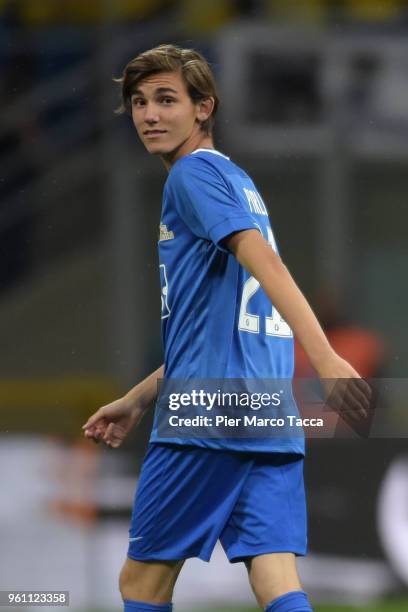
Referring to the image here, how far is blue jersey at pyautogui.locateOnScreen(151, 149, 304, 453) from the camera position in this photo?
100.0 inches

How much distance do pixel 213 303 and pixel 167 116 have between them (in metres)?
0.41

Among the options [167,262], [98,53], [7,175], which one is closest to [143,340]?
[7,175]

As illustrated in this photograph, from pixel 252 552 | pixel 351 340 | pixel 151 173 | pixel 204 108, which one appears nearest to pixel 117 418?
pixel 252 552

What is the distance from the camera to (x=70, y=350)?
19.2 feet

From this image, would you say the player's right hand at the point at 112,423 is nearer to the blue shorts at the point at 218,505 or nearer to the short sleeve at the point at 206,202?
the blue shorts at the point at 218,505

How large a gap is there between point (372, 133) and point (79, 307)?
166 cm

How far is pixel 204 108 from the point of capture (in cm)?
271

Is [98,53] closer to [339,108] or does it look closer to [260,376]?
[339,108]

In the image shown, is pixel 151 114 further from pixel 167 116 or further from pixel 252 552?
pixel 252 552

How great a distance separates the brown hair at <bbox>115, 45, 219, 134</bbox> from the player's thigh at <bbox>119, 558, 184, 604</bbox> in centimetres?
93

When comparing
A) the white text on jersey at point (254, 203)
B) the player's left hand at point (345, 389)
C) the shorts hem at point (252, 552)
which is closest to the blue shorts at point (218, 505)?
the shorts hem at point (252, 552)

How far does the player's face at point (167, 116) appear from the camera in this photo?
2.65 m

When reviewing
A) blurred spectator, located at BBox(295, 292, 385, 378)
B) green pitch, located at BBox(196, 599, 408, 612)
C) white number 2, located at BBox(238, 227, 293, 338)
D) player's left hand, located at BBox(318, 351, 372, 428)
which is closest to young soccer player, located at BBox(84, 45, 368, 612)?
white number 2, located at BBox(238, 227, 293, 338)

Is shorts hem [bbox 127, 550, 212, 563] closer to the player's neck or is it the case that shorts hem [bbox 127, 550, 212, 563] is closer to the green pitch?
the player's neck
